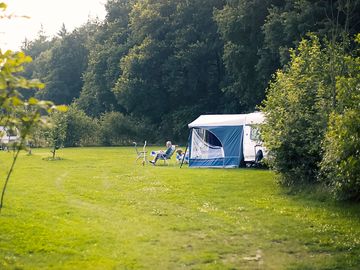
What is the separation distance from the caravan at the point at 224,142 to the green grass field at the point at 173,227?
5754 mm

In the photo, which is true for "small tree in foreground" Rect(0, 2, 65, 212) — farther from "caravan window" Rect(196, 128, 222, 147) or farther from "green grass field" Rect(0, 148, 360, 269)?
"caravan window" Rect(196, 128, 222, 147)

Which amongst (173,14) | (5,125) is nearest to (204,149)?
(5,125)

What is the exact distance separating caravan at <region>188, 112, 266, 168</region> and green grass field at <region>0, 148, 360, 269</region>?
5.75 metres

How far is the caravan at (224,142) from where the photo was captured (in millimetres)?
20734

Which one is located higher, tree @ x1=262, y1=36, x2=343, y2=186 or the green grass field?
tree @ x1=262, y1=36, x2=343, y2=186

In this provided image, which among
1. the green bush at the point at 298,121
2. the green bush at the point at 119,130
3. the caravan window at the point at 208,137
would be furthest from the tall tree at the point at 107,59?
the green bush at the point at 298,121

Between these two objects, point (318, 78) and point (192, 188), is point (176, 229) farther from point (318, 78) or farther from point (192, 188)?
point (318, 78)

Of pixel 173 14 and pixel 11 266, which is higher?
pixel 173 14

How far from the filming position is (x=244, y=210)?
10.9 meters

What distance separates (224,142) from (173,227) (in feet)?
41.2

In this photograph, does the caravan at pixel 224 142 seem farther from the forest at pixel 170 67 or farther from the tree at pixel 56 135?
the forest at pixel 170 67

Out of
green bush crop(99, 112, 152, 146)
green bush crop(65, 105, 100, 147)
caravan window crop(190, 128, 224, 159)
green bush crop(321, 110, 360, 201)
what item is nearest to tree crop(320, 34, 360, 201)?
green bush crop(321, 110, 360, 201)

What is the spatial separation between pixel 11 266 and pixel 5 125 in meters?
3.57

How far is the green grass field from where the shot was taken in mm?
7145
